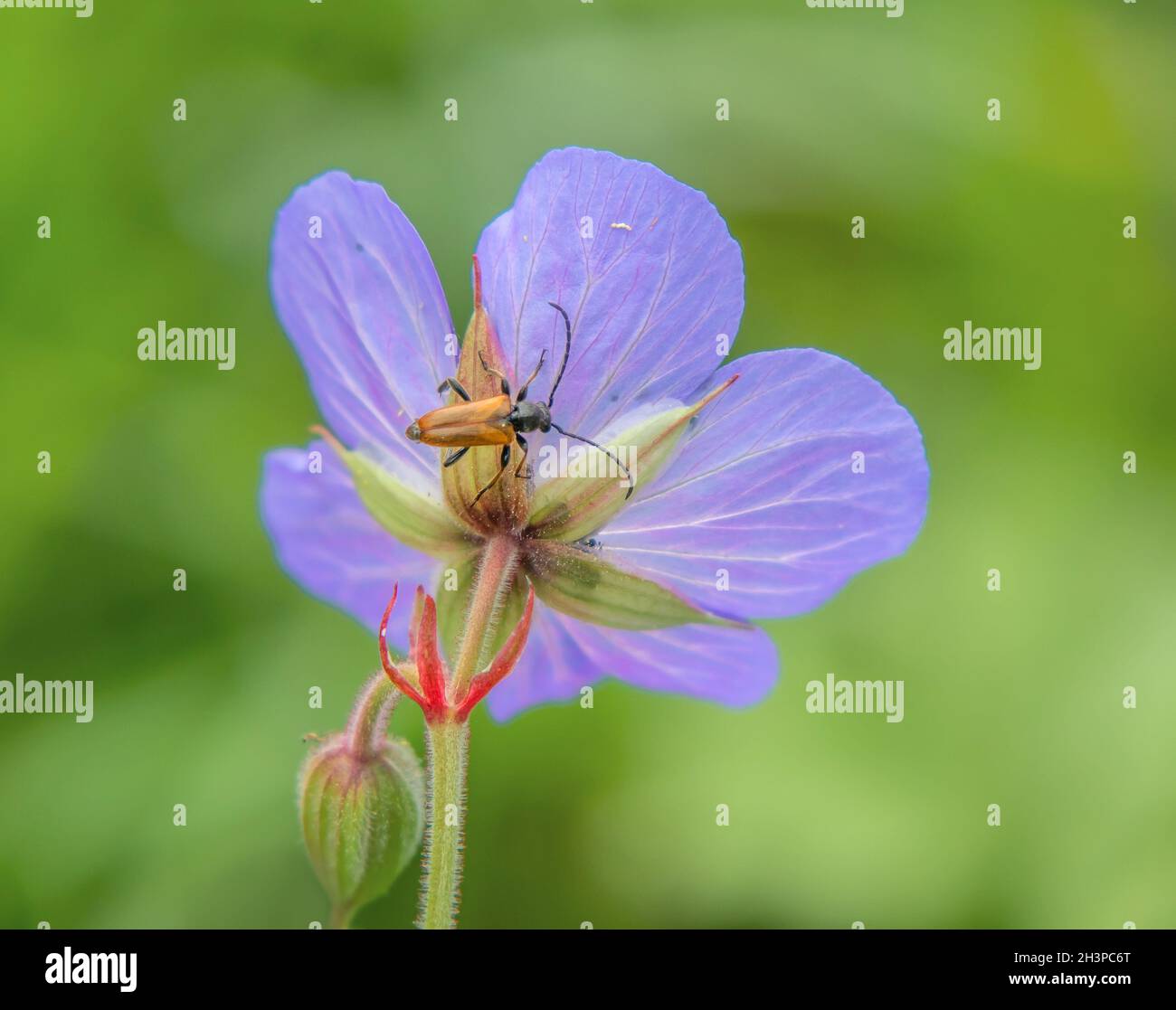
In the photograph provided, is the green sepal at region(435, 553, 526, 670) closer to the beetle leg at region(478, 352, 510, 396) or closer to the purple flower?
the purple flower

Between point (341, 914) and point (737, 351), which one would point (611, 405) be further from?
point (737, 351)

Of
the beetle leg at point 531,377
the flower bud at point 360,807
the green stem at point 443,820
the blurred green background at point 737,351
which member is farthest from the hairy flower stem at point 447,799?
the blurred green background at point 737,351

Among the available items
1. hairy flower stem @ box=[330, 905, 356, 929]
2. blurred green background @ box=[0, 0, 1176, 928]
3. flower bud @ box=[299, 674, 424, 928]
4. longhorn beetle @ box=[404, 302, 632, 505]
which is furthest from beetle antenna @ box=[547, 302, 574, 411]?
blurred green background @ box=[0, 0, 1176, 928]

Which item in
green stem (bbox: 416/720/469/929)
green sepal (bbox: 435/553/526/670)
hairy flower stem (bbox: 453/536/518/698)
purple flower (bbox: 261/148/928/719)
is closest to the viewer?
green stem (bbox: 416/720/469/929)

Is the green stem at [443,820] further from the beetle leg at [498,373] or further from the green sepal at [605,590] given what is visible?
the beetle leg at [498,373]

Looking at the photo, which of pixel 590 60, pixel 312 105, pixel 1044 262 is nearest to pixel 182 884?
pixel 312 105
